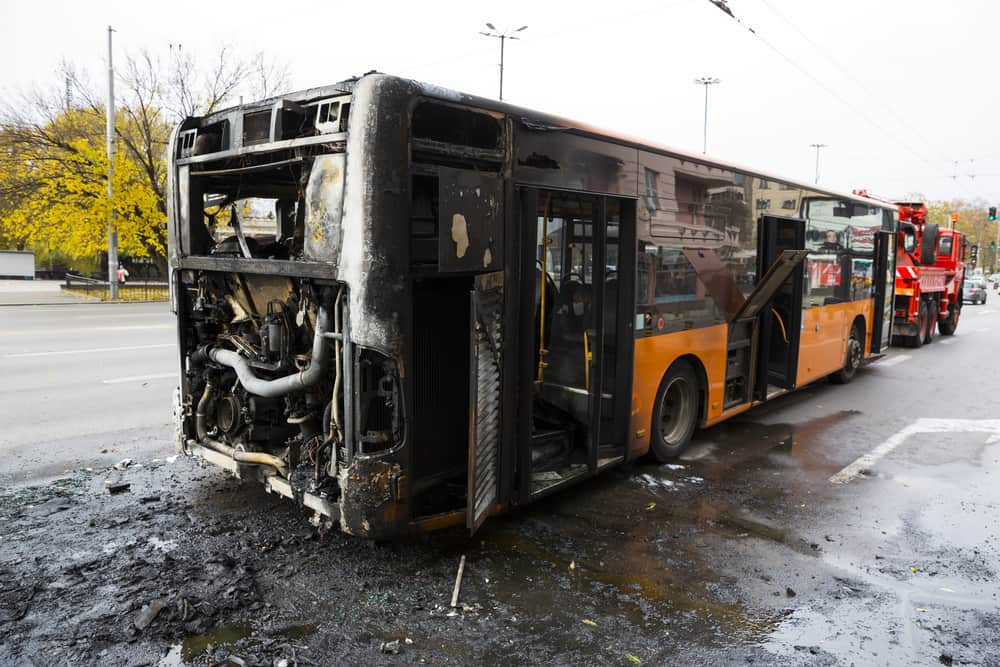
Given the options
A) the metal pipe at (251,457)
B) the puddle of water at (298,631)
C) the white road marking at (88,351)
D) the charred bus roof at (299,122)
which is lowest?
the puddle of water at (298,631)

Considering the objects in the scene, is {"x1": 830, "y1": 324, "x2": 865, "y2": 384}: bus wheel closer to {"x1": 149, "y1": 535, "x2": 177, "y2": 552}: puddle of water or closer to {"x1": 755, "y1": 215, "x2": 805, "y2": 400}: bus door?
{"x1": 755, "y1": 215, "x2": 805, "y2": 400}: bus door

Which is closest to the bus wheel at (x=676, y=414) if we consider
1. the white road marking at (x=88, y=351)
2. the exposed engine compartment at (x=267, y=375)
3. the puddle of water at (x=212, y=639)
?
the exposed engine compartment at (x=267, y=375)

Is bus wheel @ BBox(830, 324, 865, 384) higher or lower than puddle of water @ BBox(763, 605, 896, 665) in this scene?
higher

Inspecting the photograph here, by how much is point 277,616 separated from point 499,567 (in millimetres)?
1426

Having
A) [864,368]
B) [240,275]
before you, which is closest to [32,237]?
[240,275]

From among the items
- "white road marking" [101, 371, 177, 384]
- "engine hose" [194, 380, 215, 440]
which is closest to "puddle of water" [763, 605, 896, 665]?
"engine hose" [194, 380, 215, 440]

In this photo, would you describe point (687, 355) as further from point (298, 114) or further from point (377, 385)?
point (298, 114)

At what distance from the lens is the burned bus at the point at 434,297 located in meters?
4.19

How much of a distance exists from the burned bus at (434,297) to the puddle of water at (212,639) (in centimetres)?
79

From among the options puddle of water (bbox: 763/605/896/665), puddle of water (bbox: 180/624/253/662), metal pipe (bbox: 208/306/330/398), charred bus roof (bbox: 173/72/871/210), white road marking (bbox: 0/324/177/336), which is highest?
charred bus roof (bbox: 173/72/871/210)

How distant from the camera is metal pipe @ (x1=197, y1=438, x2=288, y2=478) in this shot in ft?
15.7

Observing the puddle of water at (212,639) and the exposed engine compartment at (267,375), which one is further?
the exposed engine compartment at (267,375)

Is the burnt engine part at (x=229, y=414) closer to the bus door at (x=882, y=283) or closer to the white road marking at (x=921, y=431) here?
the white road marking at (x=921, y=431)

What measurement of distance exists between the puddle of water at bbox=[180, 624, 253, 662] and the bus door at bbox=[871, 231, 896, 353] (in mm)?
11720
